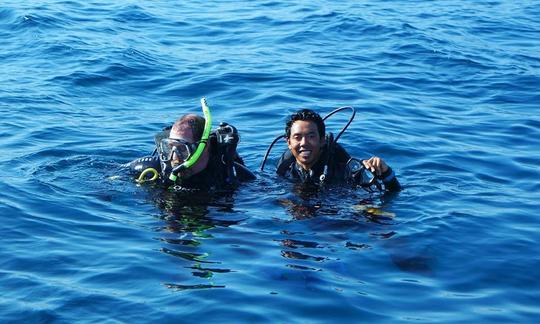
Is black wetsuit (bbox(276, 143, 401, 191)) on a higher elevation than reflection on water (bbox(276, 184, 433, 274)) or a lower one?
higher

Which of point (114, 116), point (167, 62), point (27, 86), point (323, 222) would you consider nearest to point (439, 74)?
point (167, 62)

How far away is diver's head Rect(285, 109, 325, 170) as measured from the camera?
855 centimetres

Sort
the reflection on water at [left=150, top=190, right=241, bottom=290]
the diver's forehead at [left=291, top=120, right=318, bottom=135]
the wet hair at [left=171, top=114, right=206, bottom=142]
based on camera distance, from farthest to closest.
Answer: the diver's forehead at [left=291, top=120, right=318, bottom=135] → the wet hair at [left=171, top=114, right=206, bottom=142] → the reflection on water at [left=150, top=190, right=241, bottom=290]

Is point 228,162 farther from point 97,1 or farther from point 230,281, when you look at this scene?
point 97,1

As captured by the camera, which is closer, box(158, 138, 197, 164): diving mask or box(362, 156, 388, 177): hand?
box(362, 156, 388, 177): hand

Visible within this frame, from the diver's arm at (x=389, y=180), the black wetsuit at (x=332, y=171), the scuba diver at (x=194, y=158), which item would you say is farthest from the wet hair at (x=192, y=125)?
the diver's arm at (x=389, y=180)

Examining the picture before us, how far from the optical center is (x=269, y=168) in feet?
33.2

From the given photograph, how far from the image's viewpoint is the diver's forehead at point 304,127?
8.52 meters

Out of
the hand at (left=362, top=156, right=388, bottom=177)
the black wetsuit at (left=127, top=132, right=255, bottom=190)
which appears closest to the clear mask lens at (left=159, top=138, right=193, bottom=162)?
the black wetsuit at (left=127, top=132, right=255, bottom=190)

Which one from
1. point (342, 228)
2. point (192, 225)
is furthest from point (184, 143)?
point (342, 228)

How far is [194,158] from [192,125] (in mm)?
352

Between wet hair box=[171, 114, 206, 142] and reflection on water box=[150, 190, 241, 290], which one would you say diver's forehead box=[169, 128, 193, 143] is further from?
reflection on water box=[150, 190, 241, 290]

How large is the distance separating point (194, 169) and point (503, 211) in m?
2.76

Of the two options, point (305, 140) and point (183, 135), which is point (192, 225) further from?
point (305, 140)
